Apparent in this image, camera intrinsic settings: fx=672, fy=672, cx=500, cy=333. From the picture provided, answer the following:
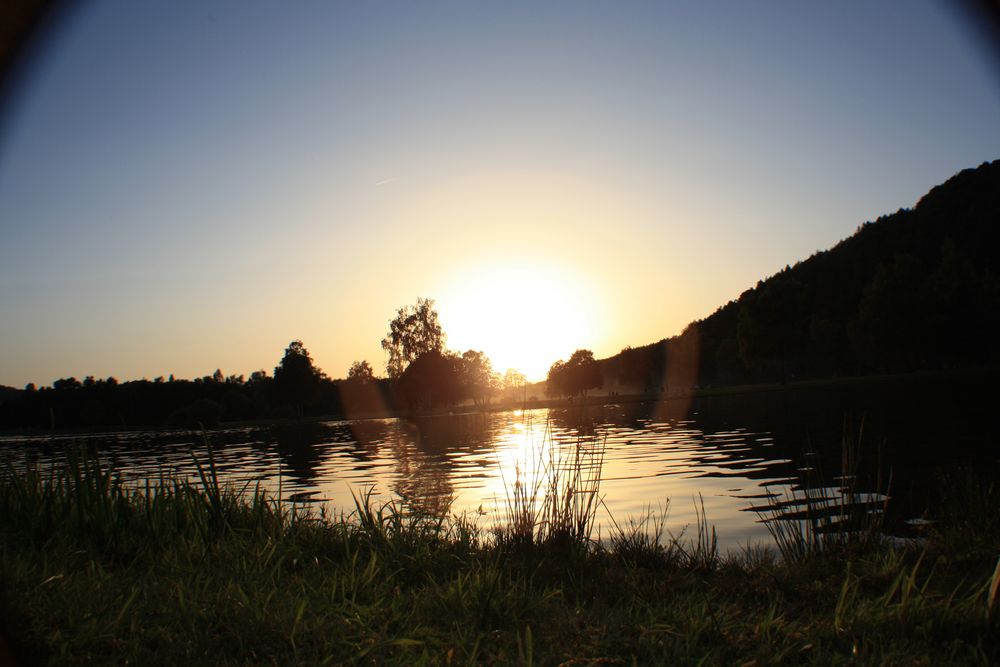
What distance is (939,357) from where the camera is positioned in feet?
270

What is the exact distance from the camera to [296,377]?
86000 millimetres

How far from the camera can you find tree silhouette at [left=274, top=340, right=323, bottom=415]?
85938mm

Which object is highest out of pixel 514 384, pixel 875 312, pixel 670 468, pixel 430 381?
pixel 875 312

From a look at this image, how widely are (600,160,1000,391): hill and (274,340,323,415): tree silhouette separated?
57.1m

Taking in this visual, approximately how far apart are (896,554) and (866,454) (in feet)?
36.2

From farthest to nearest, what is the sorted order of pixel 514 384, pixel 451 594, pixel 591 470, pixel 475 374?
pixel 475 374, pixel 514 384, pixel 591 470, pixel 451 594

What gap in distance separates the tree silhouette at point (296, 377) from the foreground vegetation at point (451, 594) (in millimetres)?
81436

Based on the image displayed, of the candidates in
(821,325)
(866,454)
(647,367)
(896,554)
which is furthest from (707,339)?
(896,554)

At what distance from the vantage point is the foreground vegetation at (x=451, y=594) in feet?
12.0

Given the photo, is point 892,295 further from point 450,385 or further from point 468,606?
point 468,606

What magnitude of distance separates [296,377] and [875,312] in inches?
A: 2772

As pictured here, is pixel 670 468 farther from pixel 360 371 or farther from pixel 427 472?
pixel 360 371

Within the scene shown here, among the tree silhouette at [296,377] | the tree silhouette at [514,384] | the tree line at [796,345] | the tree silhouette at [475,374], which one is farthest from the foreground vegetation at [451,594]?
the tree silhouette at [296,377]

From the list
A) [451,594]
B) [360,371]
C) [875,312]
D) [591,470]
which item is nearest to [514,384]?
[591,470]
